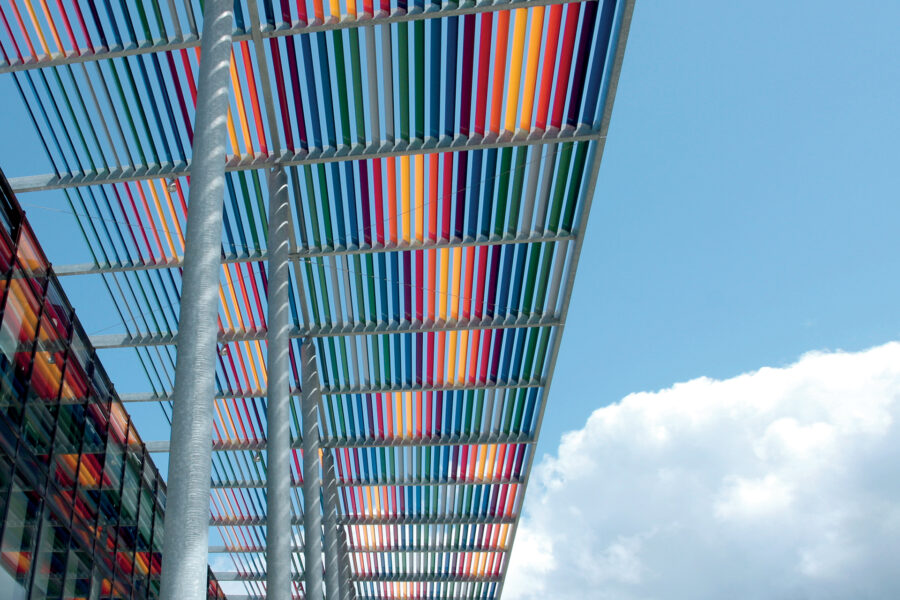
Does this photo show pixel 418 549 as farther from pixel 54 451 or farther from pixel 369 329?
pixel 54 451

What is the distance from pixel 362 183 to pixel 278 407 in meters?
4.78

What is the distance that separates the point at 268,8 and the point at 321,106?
7.10ft

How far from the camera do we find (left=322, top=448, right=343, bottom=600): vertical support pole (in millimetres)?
23844

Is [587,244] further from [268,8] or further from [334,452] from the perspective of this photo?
[334,452]

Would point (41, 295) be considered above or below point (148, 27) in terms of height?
below

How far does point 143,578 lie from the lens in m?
18.3

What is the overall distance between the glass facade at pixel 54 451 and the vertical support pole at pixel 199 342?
2.82 metres

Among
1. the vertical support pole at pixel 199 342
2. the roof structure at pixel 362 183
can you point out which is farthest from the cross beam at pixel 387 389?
the vertical support pole at pixel 199 342

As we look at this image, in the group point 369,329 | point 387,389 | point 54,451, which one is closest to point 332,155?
point 369,329

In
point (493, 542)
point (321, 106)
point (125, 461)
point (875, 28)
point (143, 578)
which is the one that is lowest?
point (143, 578)

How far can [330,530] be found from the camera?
24047 mm

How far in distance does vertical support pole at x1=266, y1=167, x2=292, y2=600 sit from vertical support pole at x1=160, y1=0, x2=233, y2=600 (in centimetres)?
584

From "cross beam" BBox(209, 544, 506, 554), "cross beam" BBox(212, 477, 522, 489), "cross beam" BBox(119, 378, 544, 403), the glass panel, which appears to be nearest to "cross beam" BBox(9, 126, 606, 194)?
"cross beam" BBox(119, 378, 544, 403)

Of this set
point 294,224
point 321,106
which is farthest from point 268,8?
point 294,224
